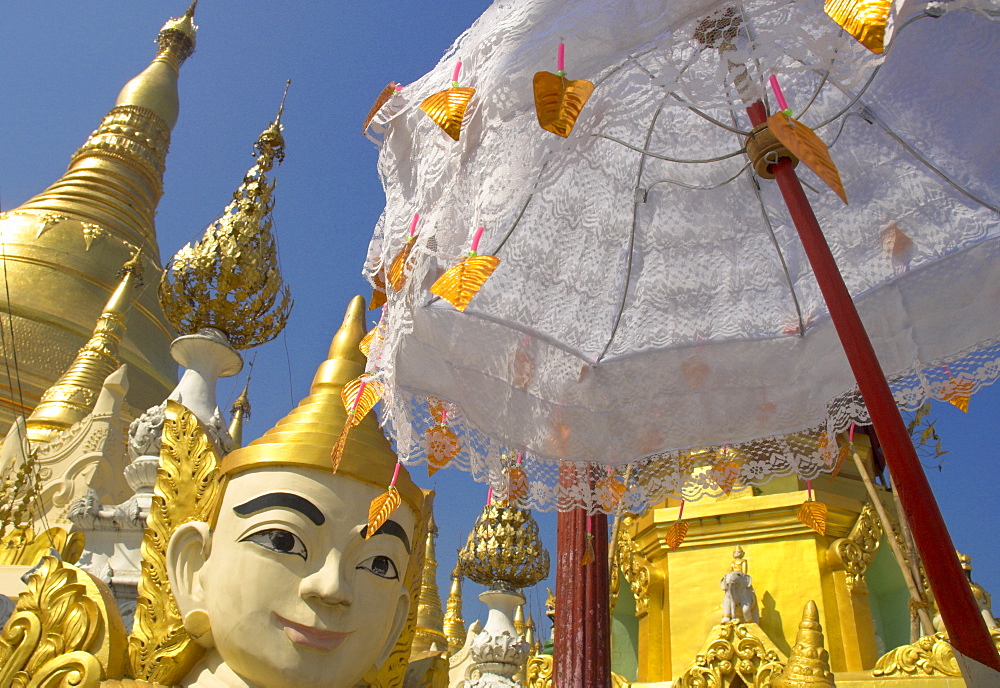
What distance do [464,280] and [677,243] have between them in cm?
143

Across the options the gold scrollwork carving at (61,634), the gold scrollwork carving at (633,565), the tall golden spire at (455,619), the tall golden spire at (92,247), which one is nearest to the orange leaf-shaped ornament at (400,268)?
the gold scrollwork carving at (61,634)

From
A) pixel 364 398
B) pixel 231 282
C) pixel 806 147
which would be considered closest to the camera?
pixel 806 147

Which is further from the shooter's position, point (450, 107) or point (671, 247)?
point (671, 247)

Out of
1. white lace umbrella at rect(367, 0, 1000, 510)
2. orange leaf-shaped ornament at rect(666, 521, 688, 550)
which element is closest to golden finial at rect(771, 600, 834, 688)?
orange leaf-shaped ornament at rect(666, 521, 688, 550)

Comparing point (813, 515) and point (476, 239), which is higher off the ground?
point (813, 515)

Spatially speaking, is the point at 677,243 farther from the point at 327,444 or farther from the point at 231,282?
the point at 231,282

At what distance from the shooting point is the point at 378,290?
274 centimetres

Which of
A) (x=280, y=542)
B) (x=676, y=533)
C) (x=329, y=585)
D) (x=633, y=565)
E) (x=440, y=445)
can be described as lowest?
(x=329, y=585)

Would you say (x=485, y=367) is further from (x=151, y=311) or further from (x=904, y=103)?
(x=151, y=311)

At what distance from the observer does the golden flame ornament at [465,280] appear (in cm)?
210

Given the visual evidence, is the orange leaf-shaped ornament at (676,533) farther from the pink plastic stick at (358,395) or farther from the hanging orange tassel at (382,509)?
the pink plastic stick at (358,395)

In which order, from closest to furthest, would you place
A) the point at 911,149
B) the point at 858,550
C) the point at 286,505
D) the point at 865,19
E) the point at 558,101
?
1. the point at 865,19
2. the point at 558,101
3. the point at 911,149
4. the point at 286,505
5. the point at 858,550

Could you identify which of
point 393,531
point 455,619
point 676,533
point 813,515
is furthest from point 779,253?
point 455,619

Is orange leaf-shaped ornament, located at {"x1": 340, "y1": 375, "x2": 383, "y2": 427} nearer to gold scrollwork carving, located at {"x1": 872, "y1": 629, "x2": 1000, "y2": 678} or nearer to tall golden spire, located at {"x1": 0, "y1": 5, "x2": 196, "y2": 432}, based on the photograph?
gold scrollwork carving, located at {"x1": 872, "y1": 629, "x2": 1000, "y2": 678}
